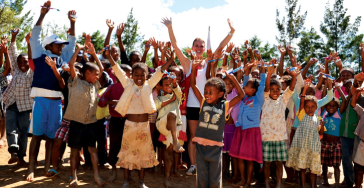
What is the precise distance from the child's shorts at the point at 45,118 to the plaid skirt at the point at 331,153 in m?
4.30

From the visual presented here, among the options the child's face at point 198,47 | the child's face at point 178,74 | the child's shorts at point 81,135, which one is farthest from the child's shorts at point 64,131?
the child's face at point 198,47

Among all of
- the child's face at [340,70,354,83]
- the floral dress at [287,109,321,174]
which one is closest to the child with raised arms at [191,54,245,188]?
the floral dress at [287,109,321,174]

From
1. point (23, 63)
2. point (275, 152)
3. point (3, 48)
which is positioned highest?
point (3, 48)

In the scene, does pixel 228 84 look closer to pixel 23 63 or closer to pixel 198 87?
pixel 198 87

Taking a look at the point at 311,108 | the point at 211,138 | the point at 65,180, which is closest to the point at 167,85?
the point at 211,138

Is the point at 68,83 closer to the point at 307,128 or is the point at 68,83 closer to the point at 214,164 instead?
the point at 214,164

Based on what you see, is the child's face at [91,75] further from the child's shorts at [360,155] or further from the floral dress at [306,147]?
the child's shorts at [360,155]

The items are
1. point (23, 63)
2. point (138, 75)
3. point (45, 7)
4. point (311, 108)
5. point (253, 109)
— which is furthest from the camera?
point (23, 63)

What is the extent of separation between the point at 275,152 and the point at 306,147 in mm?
521

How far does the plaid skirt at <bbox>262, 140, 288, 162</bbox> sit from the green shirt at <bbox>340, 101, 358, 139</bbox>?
135 cm

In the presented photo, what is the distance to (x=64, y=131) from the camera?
4605 millimetres

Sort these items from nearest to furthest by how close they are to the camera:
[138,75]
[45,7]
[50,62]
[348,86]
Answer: [138,75] → [50,62] → [45,7] → [348,86]

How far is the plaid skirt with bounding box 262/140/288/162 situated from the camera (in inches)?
180

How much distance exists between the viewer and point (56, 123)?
15.4ft
